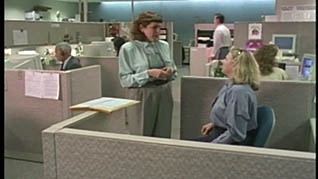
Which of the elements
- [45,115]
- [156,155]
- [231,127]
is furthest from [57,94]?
[156,155]

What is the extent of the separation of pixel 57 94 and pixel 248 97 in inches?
64.4

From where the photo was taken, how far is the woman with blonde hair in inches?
71.4

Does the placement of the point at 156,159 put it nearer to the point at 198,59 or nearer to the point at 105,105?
the point at 105,105

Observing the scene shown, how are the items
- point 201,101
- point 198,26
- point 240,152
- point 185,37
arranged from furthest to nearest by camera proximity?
point 185,37 < point 198,26 < point 201,101 < point 240,152

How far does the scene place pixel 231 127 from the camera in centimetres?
182

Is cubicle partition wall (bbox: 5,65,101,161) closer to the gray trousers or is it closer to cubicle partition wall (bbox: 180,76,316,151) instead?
the gray trousers

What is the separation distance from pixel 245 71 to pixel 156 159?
1.00 meters

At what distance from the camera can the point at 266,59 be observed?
3.05 meters

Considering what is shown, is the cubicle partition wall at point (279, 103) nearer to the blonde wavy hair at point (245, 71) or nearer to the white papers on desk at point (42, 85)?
the blonde wavy hair at point (245, 71)

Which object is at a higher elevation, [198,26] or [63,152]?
[198,26]

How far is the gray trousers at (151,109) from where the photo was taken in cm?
237

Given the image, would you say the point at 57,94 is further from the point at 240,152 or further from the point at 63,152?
the point at 240,152

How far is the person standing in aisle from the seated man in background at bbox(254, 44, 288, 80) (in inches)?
35.5

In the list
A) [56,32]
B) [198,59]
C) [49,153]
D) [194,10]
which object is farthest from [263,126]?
[194,10]
